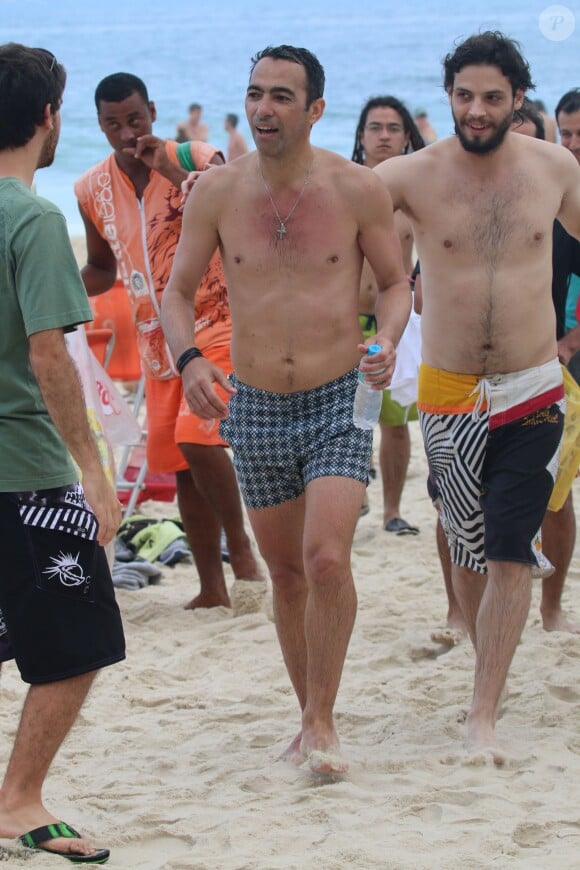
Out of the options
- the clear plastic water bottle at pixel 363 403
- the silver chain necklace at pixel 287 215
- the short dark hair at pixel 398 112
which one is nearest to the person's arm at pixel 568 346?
the clear plastic water bottle at pixel 363 403

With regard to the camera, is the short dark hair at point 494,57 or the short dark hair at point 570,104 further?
the short dark hair at point 570,104

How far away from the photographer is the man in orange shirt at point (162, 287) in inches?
222

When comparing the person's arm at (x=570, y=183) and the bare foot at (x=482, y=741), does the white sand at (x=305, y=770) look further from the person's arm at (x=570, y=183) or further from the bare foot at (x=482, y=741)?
the person's arm at (x=570, y=183)

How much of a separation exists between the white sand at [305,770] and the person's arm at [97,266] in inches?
60.8

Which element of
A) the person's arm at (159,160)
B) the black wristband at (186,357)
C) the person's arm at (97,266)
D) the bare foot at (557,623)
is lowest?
the bare foot at (557,623)

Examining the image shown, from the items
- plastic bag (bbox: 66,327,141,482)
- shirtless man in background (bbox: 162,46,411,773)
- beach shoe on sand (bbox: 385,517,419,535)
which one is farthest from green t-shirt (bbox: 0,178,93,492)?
beach shoe on sand (bbox: 385,517,419,535)

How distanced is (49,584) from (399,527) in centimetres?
429

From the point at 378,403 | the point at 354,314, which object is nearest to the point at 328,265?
the point at 354,314

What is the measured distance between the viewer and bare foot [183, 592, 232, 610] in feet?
19.7

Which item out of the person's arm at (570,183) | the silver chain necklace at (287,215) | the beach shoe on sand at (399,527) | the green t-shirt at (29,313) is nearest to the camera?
the green t-shirt at (29,313)

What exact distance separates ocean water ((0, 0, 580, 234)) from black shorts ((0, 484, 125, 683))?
26.1 m

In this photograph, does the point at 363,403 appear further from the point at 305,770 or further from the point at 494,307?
the point at 305,770

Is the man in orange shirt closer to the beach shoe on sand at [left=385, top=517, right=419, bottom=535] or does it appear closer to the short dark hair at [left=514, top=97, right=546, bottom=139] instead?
the short dark hair at [left=514, top=97, right=546, bottom=139]

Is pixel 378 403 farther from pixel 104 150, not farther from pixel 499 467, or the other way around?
pixel 104 150
